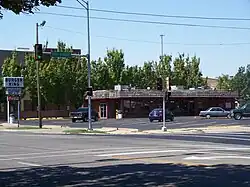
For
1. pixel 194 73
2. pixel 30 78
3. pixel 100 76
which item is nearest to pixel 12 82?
pixel 30 78

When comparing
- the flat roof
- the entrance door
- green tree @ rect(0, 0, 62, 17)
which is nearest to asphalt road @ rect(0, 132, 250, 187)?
green tree @ rect(0, 0, 62, 17)

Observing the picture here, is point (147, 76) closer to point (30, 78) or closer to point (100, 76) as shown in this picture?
point (100, 76)

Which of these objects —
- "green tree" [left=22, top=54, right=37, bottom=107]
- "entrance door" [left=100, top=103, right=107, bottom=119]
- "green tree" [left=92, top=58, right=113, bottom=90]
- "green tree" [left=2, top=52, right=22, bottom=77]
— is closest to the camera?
"green tree" [left=2, top=52, right=22, bottom=77]

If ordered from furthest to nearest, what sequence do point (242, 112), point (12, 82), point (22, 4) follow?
point (242, 112) → point (12, 82) → point (22, 4)

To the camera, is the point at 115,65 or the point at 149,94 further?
the point at 115,65

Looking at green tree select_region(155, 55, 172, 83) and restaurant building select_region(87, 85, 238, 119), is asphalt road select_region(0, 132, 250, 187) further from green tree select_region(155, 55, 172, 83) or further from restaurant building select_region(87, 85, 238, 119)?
green tree select_region(155, 55, 172, 83)

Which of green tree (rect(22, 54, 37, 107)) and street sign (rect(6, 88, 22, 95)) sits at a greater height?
green tree (rect(22, 54, 37, 107))

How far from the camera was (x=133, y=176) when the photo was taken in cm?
1283

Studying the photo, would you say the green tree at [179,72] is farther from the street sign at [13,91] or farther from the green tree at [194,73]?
the street sign at [13,91]

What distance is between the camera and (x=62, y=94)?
245ft

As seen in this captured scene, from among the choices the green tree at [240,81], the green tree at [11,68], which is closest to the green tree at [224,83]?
the green tree at [240,81]

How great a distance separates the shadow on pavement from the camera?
459 inches

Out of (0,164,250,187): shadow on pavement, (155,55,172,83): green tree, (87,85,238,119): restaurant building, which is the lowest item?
(0,164,250,187): shadow on pavement

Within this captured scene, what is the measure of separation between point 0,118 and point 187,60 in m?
37.3
